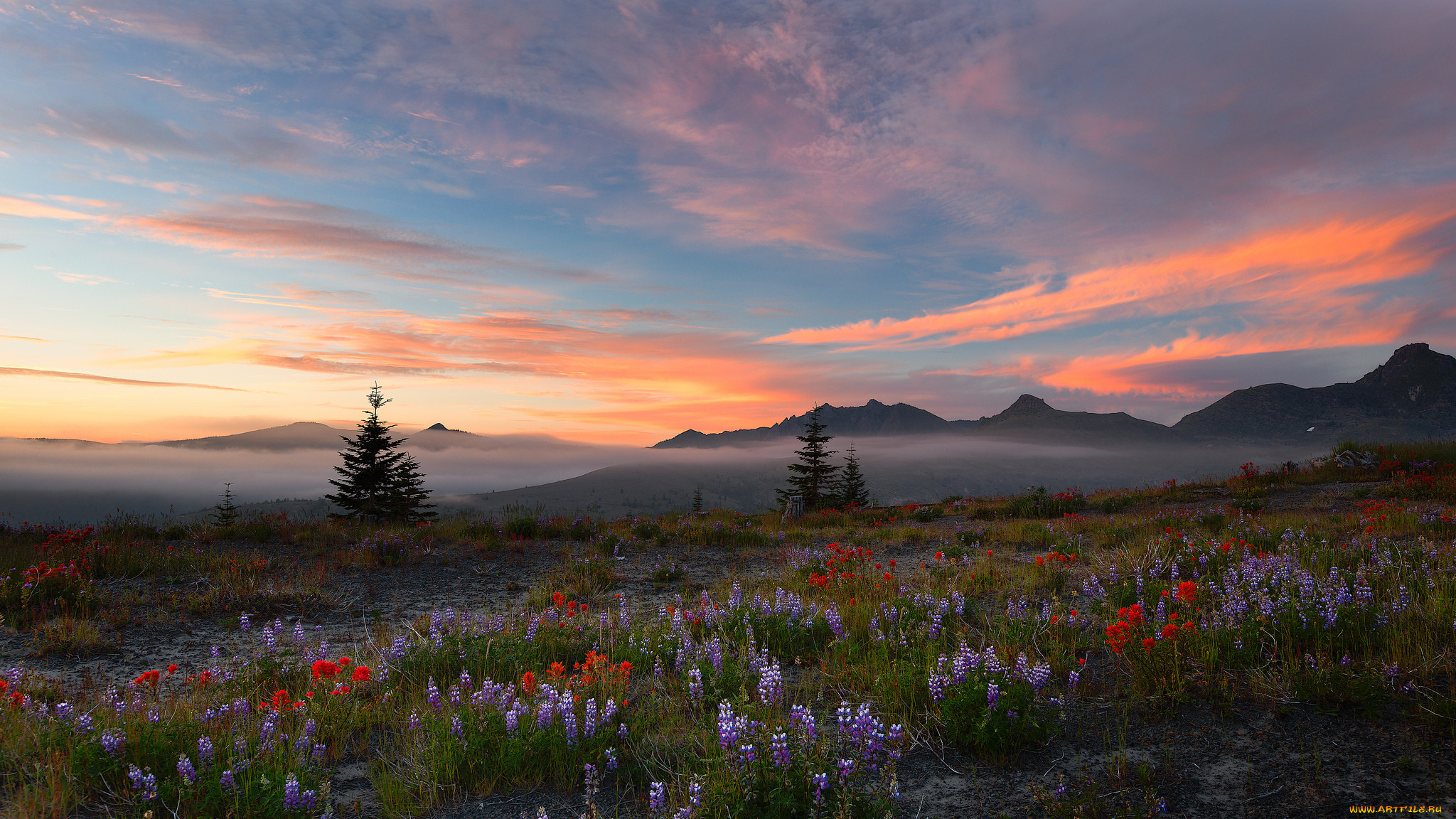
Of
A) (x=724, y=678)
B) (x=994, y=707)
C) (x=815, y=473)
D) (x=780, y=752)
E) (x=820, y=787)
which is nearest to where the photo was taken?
(x=820, y=787)

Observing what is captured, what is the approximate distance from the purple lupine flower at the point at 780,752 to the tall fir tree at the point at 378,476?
25.3m

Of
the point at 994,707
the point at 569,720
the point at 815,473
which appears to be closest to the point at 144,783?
the point at 569,720

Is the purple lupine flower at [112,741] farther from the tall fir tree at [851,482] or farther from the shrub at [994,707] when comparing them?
the tall fir tree at [851,482]

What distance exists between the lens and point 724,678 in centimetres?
464

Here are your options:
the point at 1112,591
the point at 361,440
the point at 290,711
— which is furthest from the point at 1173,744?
the point at 361,440

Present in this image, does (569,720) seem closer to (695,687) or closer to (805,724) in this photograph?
(695,687)

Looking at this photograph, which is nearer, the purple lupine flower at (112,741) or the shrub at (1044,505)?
the purple lupine flower at (112,741)

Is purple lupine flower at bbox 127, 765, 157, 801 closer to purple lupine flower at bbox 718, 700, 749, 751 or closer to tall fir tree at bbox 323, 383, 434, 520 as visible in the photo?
purple lupine flower at bbox 718, 700, 749, 751

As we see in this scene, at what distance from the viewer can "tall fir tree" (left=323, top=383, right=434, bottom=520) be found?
83.5 ft

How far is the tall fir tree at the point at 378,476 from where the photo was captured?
1001 inches

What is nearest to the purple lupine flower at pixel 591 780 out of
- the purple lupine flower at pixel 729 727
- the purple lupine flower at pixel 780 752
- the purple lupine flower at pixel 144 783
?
the purple lupine flower at pixel 729 727

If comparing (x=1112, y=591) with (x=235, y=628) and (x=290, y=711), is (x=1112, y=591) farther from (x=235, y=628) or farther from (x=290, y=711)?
(x=235, y=628)

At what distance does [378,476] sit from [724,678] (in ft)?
85.5

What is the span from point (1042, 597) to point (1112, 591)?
29.6 inches
